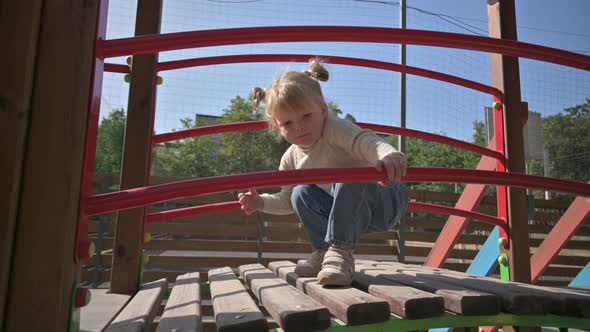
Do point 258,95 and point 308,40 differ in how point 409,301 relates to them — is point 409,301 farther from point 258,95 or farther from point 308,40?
point 258,95

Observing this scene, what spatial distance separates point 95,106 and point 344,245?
83cm

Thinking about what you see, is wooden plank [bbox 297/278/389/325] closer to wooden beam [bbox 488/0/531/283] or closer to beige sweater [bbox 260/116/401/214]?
beige sweater [bbox 260/116/401/214]

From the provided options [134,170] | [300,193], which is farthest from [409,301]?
[134,170]

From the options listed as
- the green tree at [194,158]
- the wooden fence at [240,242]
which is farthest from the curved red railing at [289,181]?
the green tree at [194,158]

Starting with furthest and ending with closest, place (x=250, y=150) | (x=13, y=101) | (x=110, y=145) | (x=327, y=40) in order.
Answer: (x=110, y=145) < (x=250, y=150) < (x=327, y=40) < (x=13, y=101)

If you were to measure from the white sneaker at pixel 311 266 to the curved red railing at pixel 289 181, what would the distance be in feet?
2.00

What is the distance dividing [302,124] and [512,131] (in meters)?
0.98

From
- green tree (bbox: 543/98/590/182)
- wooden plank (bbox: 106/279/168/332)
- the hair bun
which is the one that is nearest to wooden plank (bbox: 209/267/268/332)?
wooden plank (bbox: 106/279/168/332)

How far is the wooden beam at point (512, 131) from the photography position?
69.8 inches

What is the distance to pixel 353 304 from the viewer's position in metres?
0.99

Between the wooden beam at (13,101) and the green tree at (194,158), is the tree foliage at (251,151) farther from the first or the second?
the wooden beam at (13,101)

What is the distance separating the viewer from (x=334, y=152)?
5.16 ft

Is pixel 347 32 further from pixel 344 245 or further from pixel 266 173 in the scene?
pixel 344 245

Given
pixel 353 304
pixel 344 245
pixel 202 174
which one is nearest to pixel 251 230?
pixel 344 245
